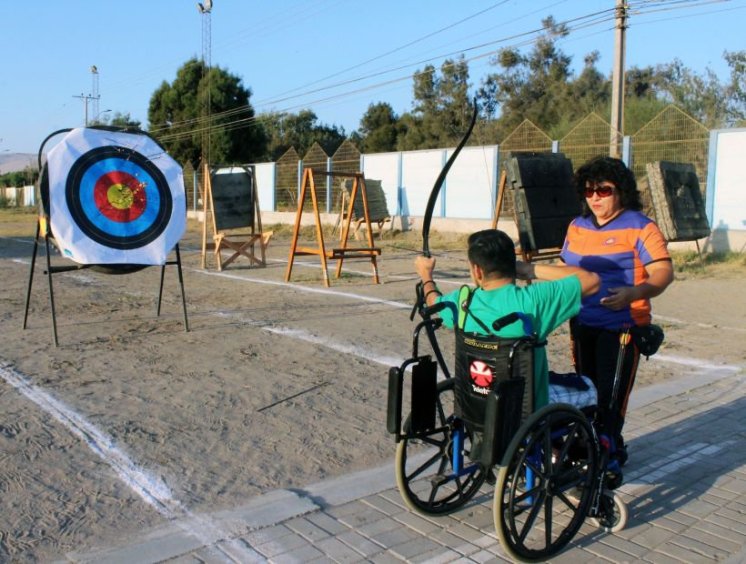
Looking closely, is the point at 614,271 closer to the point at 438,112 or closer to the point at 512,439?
the point at 512,439

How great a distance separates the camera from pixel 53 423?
4.57m

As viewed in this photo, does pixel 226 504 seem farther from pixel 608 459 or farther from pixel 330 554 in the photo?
pixel 608 459

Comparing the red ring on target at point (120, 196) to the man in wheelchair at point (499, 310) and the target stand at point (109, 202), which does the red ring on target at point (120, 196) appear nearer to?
the target stand at point (109, 202)

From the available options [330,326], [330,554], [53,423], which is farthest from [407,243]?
[330,554]

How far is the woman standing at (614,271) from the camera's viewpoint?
3.28m

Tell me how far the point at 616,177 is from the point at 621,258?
38cm

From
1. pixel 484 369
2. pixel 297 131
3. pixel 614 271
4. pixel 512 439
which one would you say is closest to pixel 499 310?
pixel 484 369

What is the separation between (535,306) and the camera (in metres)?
2.85

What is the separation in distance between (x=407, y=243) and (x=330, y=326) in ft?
41.3

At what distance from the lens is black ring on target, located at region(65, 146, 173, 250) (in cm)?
711

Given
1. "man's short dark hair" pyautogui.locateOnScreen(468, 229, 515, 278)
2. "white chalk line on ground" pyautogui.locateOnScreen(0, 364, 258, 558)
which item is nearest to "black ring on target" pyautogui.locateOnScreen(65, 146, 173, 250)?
"white chalk line on ground" pyautogui.locateOnScreen(0, 364, 258, 558)

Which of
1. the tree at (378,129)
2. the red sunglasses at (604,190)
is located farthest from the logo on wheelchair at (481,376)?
the tree at (378,129)

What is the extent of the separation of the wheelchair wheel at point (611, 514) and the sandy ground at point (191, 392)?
1312 millimetres

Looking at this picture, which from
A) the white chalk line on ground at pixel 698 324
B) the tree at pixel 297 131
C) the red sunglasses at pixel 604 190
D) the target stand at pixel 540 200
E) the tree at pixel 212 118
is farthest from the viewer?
the tree at pixel 297 131
